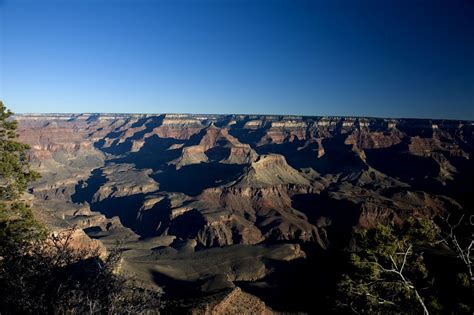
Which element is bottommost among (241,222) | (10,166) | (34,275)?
(241,222)

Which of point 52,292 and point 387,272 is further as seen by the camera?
point 52,292

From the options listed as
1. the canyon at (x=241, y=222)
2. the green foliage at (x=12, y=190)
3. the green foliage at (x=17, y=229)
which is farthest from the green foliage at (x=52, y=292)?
the canyon at (x=241, y=222)

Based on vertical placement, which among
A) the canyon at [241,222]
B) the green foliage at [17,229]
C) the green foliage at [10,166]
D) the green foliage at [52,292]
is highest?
the green foliage at [10,166]

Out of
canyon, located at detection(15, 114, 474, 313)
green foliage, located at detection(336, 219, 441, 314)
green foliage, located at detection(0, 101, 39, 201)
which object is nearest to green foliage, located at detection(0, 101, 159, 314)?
green foliage, located at detection(0, 101, 39, 201)

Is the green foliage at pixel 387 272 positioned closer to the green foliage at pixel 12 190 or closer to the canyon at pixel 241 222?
the canyon at pixel 241 222

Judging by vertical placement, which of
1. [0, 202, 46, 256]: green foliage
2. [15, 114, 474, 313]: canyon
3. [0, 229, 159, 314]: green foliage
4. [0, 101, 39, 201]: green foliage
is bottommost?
[15, 114, 474, 313]: canyon

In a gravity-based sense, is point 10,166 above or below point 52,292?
above

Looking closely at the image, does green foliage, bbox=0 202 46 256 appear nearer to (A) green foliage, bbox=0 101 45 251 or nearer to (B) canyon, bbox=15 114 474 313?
(A) green foliage, bbox=0 101 45 251

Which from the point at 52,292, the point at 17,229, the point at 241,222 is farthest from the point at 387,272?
the point at 241,222

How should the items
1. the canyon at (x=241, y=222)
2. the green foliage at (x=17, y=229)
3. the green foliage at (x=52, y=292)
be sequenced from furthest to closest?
the canyon at (x=241, y=222) < the green foliage at (x=17, y=229) < the green foliage at (x=52, y=292)

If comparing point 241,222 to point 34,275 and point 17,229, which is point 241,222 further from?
point 34,275

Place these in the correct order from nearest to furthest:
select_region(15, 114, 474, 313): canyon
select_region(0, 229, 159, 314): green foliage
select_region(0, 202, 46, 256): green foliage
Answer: select_region(0, 229, 159, 314): green foliage < select_region(0, 202, 46, 256): green foliage < select_region(15, 114, 474, 313): canyon

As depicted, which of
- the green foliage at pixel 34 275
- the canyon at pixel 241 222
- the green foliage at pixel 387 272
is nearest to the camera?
the green foliage at pixel 387 272
